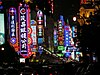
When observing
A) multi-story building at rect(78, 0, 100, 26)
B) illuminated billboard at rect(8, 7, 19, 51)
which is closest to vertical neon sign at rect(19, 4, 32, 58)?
illuminated billboard at rect(8, 7, 19, 51)

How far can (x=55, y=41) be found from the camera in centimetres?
5172

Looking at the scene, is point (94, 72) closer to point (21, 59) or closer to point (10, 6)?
point (10, 6)

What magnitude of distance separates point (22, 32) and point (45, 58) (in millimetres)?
13856

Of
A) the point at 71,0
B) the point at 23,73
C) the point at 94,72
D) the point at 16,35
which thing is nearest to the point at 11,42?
the point at 16,35

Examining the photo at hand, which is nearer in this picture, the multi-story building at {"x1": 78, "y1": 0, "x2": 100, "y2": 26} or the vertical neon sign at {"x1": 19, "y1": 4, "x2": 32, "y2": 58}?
the multi-story building at {"x1": 78, "y1": 0, "x2": 100, "y2": 26}

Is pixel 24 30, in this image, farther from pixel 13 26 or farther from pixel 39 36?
pixel 39 36

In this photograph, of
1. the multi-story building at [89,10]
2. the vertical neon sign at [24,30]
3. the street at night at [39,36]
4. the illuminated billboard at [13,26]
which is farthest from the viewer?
the illuminated billboard at [13,26]

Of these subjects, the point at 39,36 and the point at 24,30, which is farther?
the point at 39,36

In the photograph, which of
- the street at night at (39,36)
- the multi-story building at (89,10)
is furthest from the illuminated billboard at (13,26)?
the multi-story building at (89,10)

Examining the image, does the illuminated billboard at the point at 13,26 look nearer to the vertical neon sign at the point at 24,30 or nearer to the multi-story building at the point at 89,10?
the vertical neon sign at the point at 24,30

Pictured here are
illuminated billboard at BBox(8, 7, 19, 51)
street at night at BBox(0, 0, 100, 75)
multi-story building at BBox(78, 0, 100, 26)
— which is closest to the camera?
multi-story building at BBox(78, 0, 100, 26)

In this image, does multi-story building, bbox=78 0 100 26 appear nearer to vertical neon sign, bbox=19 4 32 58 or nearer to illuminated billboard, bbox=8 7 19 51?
vertical neon sign, bbox=19 4 32 58

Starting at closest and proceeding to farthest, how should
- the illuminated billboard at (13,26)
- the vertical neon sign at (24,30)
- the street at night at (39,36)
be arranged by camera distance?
the street at night at (39,36)
the vertical neon sign at (24,30)
the illuminated billboard at (13,26)

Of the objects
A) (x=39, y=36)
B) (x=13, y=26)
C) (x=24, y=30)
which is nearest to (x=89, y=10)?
(x=24, y=30)
